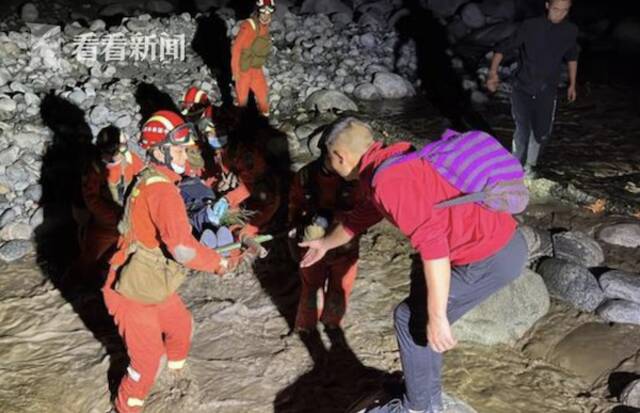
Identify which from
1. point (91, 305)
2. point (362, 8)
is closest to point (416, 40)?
point (362, 8)

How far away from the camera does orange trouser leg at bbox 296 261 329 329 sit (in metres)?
4.48

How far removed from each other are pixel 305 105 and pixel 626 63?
6.92m

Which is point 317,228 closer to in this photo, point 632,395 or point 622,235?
point 632,395

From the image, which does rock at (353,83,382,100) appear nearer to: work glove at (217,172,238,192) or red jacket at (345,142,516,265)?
work glove at (217,172,238,192)

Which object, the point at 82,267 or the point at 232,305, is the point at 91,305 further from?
the point at 232,305

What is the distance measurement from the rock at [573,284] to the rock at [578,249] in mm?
278

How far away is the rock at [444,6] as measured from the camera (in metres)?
14.2

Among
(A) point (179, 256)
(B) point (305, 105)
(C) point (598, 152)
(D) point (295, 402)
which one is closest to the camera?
(A) point (179, 256)

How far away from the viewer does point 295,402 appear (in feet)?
Result: 13.8

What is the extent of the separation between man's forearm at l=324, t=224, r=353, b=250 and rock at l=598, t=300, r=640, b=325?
254cm

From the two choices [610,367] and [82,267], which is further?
[82,267]

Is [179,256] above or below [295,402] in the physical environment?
above

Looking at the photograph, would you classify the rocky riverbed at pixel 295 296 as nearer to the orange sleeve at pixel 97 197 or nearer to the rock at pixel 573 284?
the rock at pixel 573 284

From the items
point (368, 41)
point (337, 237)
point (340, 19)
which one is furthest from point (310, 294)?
point (340, 19)
